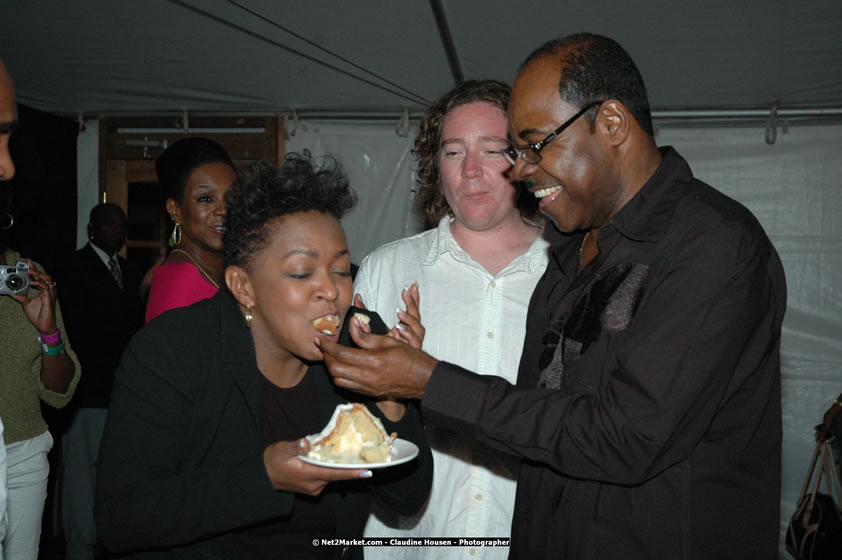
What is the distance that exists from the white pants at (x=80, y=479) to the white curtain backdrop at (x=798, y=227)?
16.6ft

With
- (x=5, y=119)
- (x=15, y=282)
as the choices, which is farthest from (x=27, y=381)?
(x=5, y=119)

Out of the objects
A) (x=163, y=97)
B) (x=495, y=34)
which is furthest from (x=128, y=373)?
(x=163, y=97)

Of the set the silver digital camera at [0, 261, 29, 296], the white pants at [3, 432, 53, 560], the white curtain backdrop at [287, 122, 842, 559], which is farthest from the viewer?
the white curtain backdrop at [287, 122, 842, 559]

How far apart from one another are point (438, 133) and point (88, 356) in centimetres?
362

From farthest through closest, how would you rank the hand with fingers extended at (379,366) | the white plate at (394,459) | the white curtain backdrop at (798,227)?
the white curtain backdrop at (798,227) < the hand with fingers extended at (379,366) < the white plate at (394,459)

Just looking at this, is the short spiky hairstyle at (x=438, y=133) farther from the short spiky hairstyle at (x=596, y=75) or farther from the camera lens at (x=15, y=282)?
the camera lens at (x=15, y=282)

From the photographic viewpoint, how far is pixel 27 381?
334 cm

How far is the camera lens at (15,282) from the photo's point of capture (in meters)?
3.22

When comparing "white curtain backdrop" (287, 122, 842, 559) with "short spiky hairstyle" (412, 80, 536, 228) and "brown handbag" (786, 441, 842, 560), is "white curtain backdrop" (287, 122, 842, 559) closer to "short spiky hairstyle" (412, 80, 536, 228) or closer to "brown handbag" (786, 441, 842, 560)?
"brown handbag" (786, 441, 842, 560)

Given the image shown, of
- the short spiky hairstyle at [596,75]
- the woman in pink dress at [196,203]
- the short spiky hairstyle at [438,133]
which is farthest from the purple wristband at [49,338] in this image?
the short spiky hairstyle at [596,75]

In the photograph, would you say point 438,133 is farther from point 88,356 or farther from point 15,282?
point 88,356

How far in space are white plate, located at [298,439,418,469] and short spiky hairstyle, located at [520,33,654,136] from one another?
106 centimetres

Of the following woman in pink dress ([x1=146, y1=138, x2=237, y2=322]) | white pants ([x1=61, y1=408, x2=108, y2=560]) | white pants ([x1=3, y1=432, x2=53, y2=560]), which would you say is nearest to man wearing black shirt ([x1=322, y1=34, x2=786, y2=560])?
woman in pink dress ([x1=146, y1=138, x2=237, y2=322])

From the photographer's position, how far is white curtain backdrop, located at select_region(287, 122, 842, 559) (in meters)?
5.38
